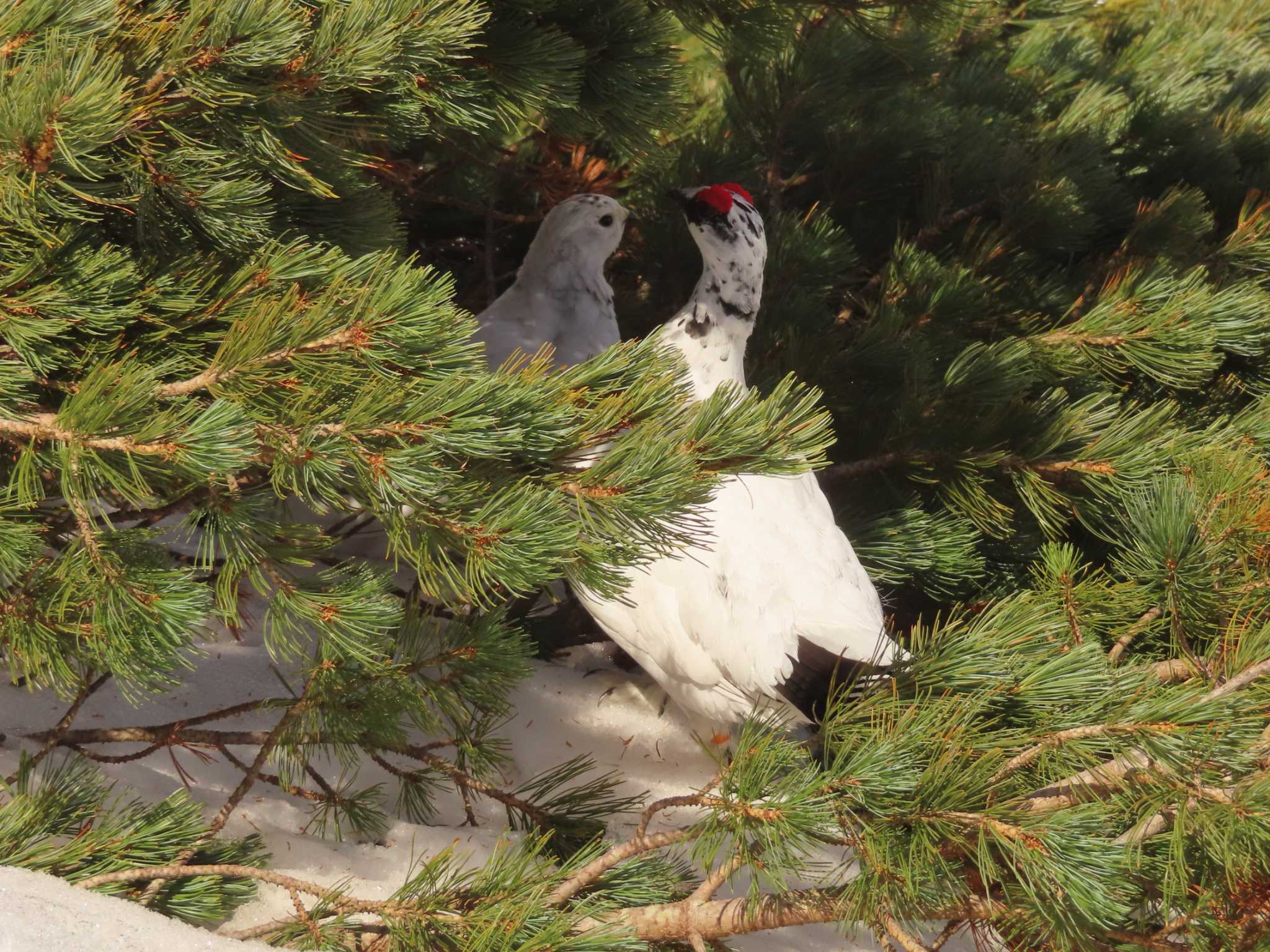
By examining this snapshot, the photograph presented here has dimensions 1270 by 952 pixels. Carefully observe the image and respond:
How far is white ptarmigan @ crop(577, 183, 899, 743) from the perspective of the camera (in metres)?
1.58

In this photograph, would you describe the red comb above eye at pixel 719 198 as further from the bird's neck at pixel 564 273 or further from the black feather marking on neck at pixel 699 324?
the bird's neck at pixel 564 273

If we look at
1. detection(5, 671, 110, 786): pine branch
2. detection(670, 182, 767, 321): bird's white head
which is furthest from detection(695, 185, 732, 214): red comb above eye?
detection(5, 671, 110, 786): pine branch

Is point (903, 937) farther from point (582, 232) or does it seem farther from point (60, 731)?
point (582, 232)

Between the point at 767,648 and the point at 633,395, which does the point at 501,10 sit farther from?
the point at 767,648

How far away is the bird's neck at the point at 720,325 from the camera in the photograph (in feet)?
6.41

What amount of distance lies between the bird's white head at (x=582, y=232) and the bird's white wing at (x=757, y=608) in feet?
2.86

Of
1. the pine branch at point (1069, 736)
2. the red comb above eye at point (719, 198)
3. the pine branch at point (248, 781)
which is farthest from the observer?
→ the red comb above eye at point (719, 198)

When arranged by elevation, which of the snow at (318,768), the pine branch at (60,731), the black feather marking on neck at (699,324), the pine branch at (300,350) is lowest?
the snow at (318,768)

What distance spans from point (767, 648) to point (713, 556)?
0.18 m

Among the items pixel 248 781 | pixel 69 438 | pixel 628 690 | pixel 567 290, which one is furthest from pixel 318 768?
pixel 567 290

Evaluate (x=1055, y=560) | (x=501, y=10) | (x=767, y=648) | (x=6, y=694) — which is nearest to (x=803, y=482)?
(x=767, y=648)

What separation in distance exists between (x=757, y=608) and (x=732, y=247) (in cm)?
63

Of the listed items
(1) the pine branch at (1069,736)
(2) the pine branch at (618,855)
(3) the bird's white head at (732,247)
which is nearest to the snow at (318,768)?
(2) the pine branch at (618,855)

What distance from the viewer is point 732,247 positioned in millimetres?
1950
